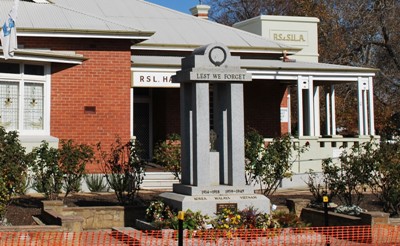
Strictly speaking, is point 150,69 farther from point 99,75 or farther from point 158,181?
point 158,181

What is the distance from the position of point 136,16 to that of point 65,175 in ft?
38.1

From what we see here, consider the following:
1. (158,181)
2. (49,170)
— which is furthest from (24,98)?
(158,181)

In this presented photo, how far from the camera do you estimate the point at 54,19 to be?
70.2ft

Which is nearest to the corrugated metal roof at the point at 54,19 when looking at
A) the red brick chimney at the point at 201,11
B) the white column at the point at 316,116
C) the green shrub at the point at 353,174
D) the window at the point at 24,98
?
the window at the point at 24,98

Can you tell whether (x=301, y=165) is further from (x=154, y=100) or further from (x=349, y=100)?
(x=349, y=100)

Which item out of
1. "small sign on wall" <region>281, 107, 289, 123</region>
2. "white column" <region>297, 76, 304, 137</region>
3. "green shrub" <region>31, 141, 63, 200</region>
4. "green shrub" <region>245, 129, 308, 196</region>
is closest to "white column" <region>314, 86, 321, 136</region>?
"small sign on wall" <region>281, 107, 289, 123</region>

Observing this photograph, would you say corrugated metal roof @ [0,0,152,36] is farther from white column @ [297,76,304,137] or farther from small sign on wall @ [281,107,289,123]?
small sign on wall @ [281,107,289,123]

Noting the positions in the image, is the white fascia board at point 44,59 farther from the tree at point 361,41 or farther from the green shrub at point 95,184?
the tree at point 361,41

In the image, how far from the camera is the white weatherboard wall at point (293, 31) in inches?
1188

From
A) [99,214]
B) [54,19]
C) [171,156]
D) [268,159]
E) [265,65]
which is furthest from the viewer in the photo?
[265,65]

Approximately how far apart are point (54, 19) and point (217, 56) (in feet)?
31.8

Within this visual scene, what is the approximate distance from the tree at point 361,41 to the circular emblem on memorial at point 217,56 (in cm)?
2630

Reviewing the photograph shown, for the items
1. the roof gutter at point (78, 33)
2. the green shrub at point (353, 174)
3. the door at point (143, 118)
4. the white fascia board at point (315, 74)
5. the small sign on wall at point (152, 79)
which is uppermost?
the roof gutter at point (78, 33)

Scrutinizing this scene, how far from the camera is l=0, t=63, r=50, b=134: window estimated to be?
1903 cm
